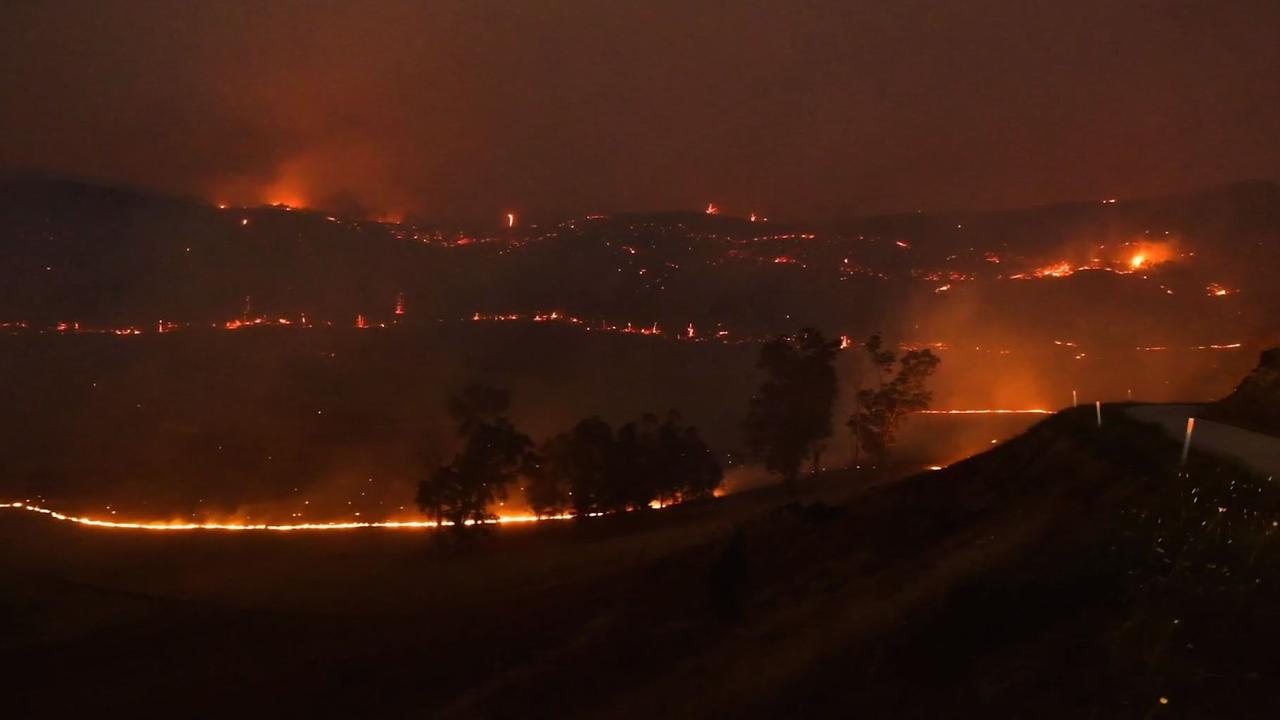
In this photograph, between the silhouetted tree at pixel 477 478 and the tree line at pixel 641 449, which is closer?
the silhouetted tree at pixel 477 478

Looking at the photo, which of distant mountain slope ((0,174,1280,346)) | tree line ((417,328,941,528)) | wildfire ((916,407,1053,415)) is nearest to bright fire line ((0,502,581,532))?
tree line ((417,328,941,528))

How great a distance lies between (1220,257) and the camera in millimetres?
123188

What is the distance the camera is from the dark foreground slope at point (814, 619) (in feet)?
31.0

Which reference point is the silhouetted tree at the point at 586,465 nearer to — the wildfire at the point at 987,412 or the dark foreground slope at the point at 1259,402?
the dark foreground slope at the point at 1259,402

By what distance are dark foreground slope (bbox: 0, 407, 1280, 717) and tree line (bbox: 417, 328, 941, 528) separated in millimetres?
9747

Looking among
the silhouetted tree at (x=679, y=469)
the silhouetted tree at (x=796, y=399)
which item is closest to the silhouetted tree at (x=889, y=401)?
the silhouetted tree at (x=796, y=399)

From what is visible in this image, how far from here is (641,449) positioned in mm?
49438

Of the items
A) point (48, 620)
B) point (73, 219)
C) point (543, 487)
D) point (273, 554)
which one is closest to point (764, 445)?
point (543, 487)

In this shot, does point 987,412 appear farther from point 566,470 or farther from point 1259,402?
point 1259,402

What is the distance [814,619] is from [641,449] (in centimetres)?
3490

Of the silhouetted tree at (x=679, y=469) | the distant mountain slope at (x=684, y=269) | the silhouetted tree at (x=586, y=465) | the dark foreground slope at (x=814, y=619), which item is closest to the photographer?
the dark foreground slope at (x=814, y=619)

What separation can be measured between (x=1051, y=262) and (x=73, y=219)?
141 meters

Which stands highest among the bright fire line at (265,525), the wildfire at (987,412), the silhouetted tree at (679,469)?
the wildfire at (987,412)

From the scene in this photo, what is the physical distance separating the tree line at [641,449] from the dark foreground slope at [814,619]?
32.0 feet
